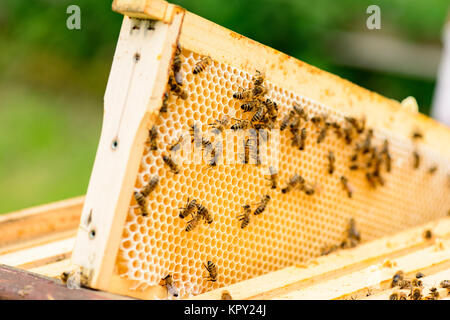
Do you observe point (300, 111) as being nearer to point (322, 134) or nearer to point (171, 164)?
point (322, 134)

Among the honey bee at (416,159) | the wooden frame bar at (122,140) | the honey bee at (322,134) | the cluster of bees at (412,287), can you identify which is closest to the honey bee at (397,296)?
the cluster of bees at (412,287)

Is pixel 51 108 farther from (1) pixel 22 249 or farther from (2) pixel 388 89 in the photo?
(1) pixel 22 249

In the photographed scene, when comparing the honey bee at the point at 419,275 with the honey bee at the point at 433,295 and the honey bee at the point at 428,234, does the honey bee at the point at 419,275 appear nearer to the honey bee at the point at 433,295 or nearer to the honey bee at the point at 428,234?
the honey bee at the point at 433,295

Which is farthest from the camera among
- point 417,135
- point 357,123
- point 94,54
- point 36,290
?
point 94,54

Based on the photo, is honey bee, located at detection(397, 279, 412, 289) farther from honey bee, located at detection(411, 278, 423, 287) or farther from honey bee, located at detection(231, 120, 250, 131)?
honey bee, located at detection(231, 120, 250, 131)

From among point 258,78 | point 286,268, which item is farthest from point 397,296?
point 258,78

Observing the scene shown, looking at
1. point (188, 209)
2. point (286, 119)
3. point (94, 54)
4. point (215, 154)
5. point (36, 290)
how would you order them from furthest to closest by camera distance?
point (94, 54) < point (286, 119) < point (215, 154) < point (188, 209) < point (36, 290)
